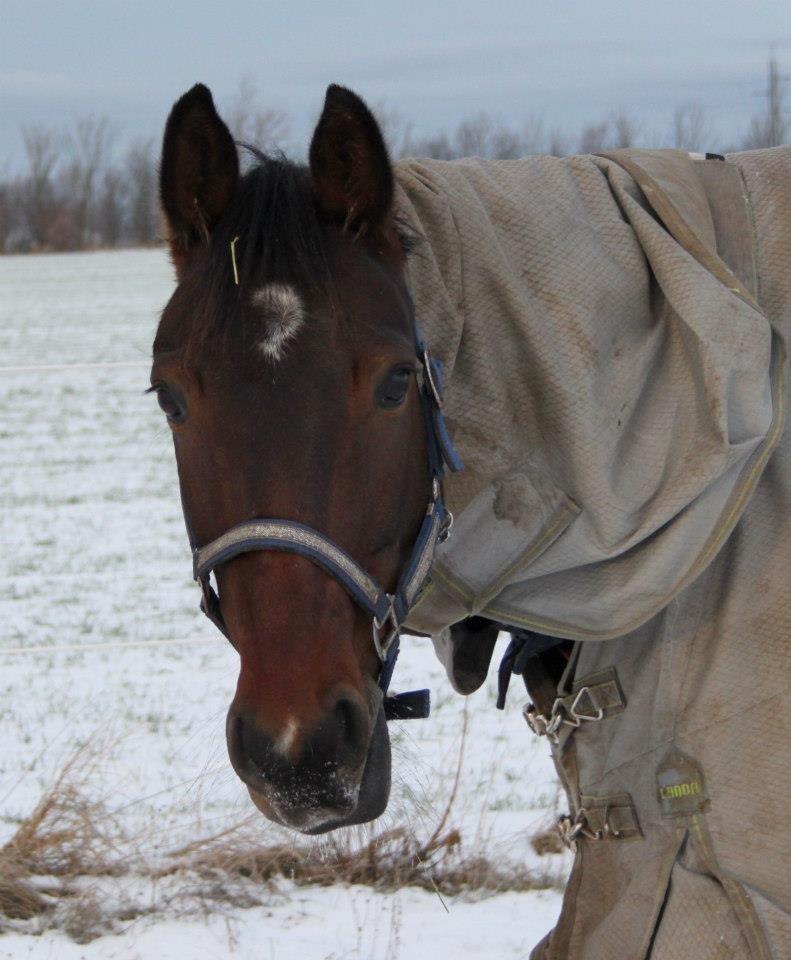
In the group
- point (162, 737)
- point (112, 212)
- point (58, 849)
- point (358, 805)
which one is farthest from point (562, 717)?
point (112, 212)

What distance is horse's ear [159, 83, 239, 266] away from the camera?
6.32 feet

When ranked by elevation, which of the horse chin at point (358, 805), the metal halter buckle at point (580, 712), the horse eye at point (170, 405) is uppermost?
the horse eye at point (170, 405)

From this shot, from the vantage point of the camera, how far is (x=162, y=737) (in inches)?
193

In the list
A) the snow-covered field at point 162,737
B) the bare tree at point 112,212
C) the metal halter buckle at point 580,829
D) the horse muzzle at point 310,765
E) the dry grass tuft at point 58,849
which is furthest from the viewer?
the bare tree at point 112,212

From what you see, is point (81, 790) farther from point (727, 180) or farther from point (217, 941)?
point (727, 180)

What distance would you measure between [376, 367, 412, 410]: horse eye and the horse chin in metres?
0.46

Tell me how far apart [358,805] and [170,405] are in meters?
0.65

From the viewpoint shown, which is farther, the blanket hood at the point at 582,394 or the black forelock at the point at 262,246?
the blanket hood at the point at 582,394

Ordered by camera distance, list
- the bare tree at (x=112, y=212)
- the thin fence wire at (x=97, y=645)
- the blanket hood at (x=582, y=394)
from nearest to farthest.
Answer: the blanket hood at (x=582, y=394) < the thin fence wire at (x=97, y=645) < the bare tree at (x=112, y=212)

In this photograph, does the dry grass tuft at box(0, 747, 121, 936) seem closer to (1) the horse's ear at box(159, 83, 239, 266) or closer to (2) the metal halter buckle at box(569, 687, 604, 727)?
(2) the metal halter buckle at box(569, 687, 604, 727)

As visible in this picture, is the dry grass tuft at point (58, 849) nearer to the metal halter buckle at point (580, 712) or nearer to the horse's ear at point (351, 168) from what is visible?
the metal halter buckle at point (580, 712)

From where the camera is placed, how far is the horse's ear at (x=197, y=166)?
1927 millimetres

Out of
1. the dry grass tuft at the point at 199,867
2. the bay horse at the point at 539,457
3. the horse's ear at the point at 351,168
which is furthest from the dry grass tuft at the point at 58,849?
the horse's ear at the point at 351,168

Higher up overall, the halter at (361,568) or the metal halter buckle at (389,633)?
the halter at (361,568)
